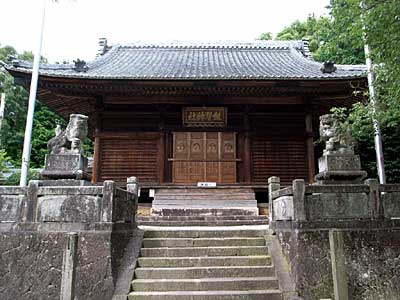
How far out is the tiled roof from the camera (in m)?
11.5

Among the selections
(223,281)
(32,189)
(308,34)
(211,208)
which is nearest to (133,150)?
(211,208)

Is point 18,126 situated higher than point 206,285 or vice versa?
point 18,126

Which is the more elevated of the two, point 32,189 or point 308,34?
point 308,34

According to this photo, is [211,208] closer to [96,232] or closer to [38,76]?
[96,232]

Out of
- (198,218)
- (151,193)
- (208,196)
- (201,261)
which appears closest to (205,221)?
(198,218)

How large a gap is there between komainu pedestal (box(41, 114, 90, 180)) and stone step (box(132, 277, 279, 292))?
2.93 m

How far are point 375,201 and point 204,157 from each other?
701 cm

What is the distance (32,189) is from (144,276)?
9.08 feet

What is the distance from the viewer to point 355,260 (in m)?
6.07

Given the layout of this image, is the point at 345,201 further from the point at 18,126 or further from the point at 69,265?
the point at 18,126

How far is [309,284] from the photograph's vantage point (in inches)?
231

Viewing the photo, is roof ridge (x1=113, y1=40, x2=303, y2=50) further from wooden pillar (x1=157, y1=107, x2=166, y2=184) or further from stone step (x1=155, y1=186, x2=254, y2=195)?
stone step (x1=155, y1=186, x2=254, y2=195)

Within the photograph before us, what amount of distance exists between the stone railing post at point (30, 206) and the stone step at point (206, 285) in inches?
93.3

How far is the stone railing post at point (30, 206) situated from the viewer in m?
6.46
